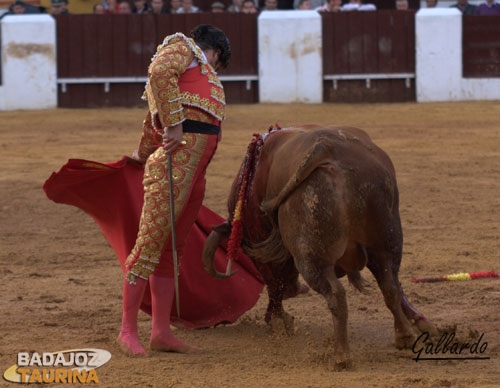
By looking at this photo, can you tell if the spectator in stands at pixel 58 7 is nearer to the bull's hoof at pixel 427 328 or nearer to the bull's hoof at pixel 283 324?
the bull's hoof at pixel 283 324

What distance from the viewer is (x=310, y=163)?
3.32 metres

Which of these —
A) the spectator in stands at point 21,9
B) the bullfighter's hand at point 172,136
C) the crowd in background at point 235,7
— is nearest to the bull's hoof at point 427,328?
the bullfighter's hand at point 172,136

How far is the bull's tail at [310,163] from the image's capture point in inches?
131

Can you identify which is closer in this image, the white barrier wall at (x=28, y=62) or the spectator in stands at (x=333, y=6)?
the white barrier wall at (x=28, y=62)

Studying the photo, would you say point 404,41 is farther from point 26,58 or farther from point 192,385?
point 192,385

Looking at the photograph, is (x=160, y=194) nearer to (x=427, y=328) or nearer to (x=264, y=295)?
(x=427, y=328)

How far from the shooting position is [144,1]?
1240 cm

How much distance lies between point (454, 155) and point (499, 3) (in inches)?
163

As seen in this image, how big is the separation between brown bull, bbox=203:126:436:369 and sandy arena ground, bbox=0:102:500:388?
23cm

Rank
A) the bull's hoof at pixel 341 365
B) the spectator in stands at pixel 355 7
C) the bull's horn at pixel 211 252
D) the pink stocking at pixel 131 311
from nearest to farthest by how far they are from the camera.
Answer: the bull's hoof at pixel 341 365 < the pink stocking at pixel 131 311 < the bull's horn at pixel 211 252 < the spectator in stands at pixel 355 7

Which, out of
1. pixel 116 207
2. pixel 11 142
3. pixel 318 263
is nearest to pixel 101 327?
pixel 116 207

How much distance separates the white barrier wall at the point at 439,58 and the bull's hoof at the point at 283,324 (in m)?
8.03

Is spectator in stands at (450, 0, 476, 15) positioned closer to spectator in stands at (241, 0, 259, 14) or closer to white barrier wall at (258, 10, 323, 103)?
white barrier wall at (258, 10, 323, 103)

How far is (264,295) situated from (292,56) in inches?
287
